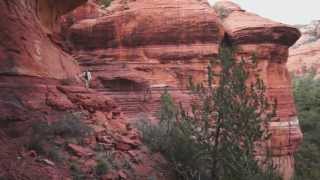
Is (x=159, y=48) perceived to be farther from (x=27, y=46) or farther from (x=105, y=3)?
(x=27, y=46)

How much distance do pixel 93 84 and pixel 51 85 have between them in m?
4.69

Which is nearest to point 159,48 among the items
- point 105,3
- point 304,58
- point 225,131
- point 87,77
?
point 87,77

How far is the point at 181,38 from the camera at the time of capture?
18.0m

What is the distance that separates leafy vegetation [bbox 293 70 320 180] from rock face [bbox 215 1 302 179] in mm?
1168

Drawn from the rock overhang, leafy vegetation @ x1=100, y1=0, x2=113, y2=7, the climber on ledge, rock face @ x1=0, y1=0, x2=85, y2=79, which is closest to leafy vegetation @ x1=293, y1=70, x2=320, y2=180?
the rock overhang

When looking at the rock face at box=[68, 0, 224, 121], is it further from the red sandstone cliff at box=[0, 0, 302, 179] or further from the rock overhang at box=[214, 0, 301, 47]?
the rock overhang at box=[214, 0, 301, 47]

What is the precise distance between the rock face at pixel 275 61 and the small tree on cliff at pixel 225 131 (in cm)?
506

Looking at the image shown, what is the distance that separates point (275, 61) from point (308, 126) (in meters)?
7.81

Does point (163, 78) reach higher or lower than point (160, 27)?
lower

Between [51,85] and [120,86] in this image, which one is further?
[120,86]

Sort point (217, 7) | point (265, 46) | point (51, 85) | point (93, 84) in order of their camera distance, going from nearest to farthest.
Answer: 1. point (51, 85)
2. point (93, 84)
3. point (265, 46)
4. point (217, 7)

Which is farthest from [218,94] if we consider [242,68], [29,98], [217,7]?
[217,7]

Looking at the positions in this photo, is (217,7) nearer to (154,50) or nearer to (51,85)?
(154,50)

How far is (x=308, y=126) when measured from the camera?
1022 inches
